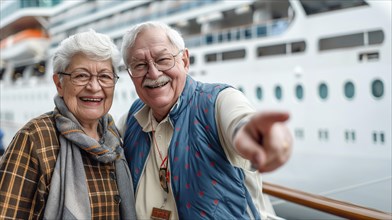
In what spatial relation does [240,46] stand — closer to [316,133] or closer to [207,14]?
[207,14]

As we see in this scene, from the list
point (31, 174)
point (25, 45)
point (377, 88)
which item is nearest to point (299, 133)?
point (377, 88)

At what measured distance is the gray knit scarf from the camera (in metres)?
0.98

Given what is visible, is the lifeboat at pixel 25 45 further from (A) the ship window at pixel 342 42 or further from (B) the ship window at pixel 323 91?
(B) the ship window at pixel 323 91

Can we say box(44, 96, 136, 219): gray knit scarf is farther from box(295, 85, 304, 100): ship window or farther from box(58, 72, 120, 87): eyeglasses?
box(295, 85, 304, 100): ship window

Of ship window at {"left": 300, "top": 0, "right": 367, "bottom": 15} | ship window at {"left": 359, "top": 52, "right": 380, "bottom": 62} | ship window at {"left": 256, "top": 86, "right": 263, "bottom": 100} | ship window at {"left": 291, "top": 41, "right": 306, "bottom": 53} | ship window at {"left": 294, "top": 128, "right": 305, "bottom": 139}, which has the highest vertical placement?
ship window at {"left": 300, "top": 0, "right": 367, "bottom": 15}

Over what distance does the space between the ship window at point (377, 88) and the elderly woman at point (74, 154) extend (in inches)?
220

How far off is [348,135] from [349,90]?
0.69 m

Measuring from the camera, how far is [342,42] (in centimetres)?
699

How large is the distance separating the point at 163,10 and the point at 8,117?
8.07 m

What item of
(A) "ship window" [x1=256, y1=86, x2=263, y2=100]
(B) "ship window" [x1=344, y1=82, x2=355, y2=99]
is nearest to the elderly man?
(B) "ship window" [x1=344, y1=82, x2=355, y2=99]

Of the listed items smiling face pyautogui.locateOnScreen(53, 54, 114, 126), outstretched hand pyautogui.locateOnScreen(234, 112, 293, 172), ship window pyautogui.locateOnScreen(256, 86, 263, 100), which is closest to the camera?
outstretched hand pyautogui.locateOnScreen(234, 112, 293, 172)

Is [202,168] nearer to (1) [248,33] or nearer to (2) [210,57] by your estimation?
(1) [248,33]

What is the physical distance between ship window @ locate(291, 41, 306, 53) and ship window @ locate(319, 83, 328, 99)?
3.06 feet

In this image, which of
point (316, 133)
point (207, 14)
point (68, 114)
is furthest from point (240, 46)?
point (68, 114)
